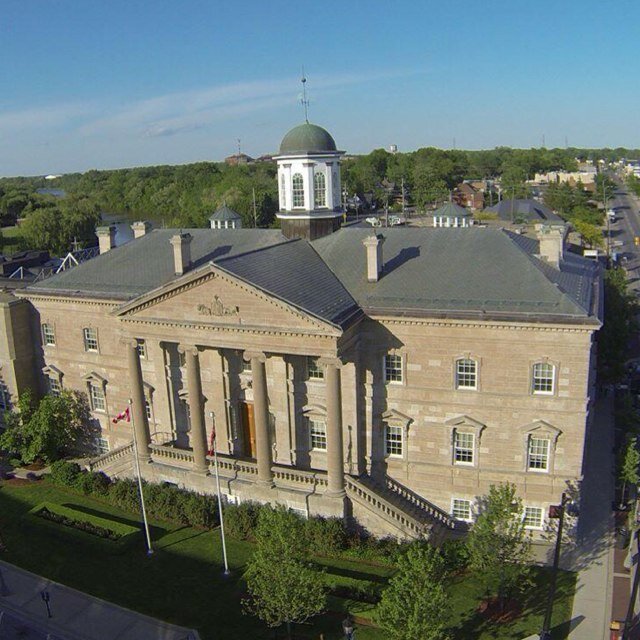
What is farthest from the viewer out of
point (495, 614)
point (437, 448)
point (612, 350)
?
point (612, 350)

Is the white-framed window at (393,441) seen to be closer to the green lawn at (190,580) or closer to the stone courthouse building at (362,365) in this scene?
the stone courthouse building at (362,365)

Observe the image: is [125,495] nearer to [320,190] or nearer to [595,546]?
[320,190]

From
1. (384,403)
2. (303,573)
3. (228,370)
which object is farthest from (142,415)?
(303,573)

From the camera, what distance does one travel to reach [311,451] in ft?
117

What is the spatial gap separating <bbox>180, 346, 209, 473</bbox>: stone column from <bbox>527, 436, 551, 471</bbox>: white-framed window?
17203 millimetres

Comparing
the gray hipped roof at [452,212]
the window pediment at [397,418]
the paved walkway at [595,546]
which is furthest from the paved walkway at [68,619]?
the gray hipped roof at [452,212]

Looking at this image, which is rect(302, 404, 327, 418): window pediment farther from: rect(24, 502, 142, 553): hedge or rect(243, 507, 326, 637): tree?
rect(24, 502, 142, 553): hedge

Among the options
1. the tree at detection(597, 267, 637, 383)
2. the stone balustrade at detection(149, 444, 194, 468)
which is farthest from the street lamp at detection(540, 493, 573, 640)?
the tree at detection(597, 267, 637, 383)

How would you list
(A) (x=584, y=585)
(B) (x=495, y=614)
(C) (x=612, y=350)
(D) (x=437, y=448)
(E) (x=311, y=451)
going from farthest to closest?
(C) (x=612, y=350) < (E) (x=311, y=451) < (D) (x=437, y=448) < (A) (x=584, y=585) < (B) (x=495, y=614)

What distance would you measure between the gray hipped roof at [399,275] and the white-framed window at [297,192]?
101 inches

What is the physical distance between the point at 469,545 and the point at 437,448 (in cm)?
676

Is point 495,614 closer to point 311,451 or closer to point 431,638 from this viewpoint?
point 431,638

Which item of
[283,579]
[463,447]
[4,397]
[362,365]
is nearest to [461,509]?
[463,447]

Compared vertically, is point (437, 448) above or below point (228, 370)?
below
